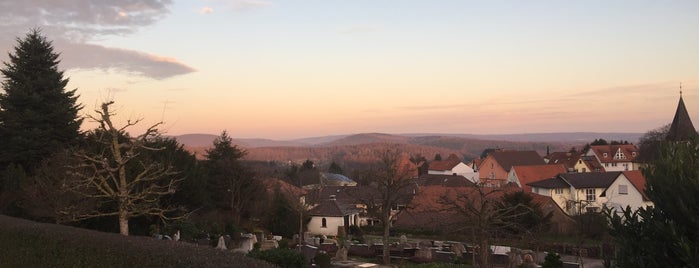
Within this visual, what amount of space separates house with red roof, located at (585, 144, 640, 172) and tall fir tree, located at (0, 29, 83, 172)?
99.3 metres

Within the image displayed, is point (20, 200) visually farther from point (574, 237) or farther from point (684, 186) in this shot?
point (574, 237)

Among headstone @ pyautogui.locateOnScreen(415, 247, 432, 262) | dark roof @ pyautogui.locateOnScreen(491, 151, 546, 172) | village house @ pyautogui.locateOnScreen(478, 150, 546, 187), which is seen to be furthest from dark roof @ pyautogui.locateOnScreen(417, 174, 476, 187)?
headstone @ pyautogui.locateOnScreen(415, 247, 432, 262)

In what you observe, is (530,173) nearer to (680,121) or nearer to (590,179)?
(590,179)

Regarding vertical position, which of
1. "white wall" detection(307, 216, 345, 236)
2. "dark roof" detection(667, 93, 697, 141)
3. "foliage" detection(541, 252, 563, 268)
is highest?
"dark roof" detection(667, 93, 697, 141)

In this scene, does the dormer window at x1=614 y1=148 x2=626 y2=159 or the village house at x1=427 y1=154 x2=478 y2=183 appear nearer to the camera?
the dormer window at x1=614 y1=148 x2=626 y2=159

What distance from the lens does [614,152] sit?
107750 mm

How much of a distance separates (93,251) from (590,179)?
59.3 m

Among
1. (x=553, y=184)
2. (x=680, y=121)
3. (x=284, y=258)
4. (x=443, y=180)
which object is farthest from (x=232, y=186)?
(x=680, y=121)

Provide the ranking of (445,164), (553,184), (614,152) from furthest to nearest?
1. (445,164)
2. (614,152)
3. (553,184)

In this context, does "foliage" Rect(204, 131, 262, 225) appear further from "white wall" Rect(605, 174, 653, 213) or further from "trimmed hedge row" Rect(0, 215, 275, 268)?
"white wall" Rect(605, 174, 653, 213)

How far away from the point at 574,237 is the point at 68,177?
42111 mm

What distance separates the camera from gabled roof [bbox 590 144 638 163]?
10550 cm

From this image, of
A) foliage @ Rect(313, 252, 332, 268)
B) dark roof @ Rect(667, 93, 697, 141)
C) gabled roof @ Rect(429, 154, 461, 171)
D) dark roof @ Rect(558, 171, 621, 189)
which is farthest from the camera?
gabled roof @ Rect(429, 154, 461, 171)

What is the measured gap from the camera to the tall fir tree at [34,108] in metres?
35.1
